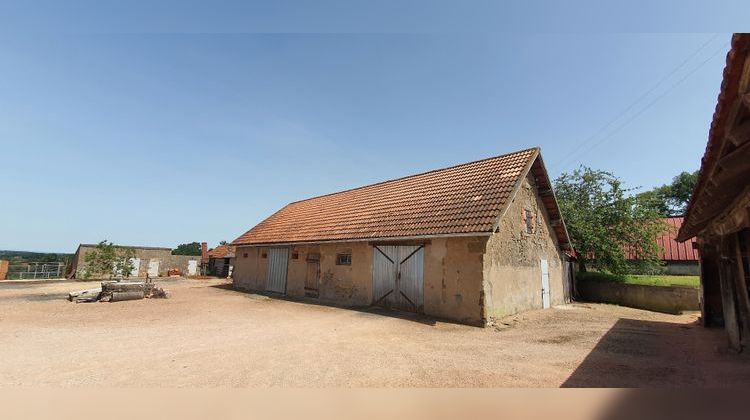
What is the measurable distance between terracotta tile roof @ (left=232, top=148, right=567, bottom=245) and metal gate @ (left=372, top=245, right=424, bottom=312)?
70 cm

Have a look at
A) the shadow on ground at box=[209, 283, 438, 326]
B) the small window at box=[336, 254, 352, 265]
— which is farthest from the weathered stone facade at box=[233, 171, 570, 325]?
the shadow on ground at box=[209, 283, 438, 326]

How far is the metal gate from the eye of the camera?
12562mm

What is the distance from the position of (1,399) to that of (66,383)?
297cm

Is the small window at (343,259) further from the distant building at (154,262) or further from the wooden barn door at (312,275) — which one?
the distant building at (154,262)

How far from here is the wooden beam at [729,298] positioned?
778 cm

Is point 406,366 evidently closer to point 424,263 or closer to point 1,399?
point 1,399

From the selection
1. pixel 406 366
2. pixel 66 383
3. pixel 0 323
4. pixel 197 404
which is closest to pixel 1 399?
pixel 197 404

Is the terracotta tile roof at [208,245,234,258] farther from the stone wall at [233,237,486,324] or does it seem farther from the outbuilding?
the outbuilding

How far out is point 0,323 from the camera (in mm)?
9641

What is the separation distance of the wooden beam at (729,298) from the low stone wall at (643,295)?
7352 mm

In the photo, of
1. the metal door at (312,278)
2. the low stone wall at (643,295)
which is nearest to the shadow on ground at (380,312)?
the metal door at (312,278)

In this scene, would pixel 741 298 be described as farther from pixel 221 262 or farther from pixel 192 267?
pixel 192 267

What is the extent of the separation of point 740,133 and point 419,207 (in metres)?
11.3

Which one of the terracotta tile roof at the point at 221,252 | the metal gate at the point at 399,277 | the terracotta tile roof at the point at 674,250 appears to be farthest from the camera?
the terracotta tile roof at the point at 221,252
